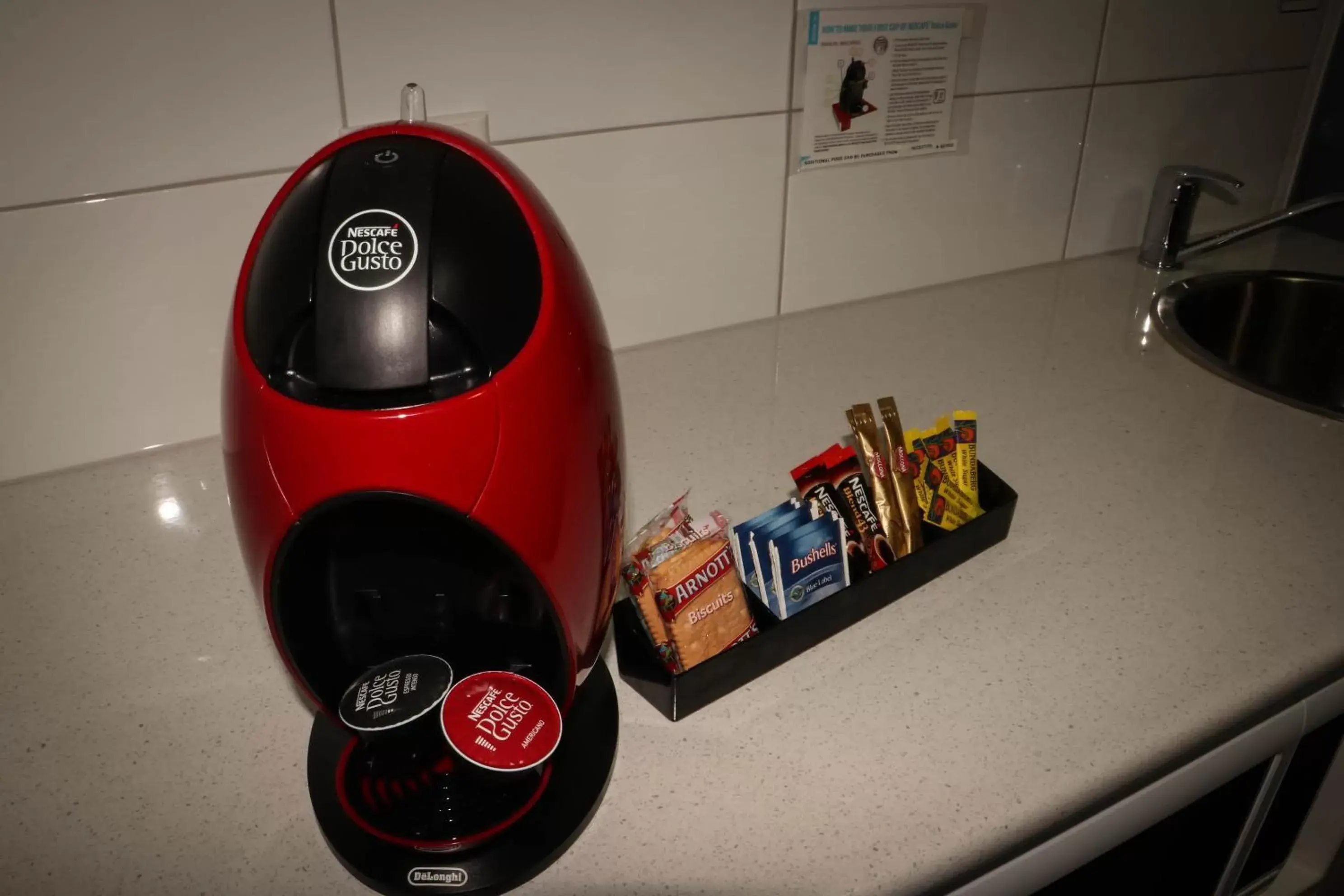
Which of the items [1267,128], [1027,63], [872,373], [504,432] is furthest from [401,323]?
[1267,128]

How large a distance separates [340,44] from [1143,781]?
804 mm

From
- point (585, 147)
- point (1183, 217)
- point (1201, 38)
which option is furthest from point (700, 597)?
point (1201, 38)

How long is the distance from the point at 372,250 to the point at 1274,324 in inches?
49.1

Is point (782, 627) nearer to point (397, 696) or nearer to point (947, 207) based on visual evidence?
point (397, 696)

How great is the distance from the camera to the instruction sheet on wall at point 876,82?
3.29ft

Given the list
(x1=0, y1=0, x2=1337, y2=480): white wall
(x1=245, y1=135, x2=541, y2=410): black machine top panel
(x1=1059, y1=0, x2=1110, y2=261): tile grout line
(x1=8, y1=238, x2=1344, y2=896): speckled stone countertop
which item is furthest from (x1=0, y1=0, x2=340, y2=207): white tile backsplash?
(x1=1059, y1=0, x2=1110, y2=261): tile grout line

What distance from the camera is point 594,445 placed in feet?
1.67

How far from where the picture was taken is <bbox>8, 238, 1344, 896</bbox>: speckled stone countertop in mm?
537

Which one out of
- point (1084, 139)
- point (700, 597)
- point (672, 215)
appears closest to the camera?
point (700, 597)

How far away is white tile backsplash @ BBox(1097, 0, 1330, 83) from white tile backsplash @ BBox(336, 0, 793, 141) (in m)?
0.48

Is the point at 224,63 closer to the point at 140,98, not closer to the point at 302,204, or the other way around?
the point at 140,98

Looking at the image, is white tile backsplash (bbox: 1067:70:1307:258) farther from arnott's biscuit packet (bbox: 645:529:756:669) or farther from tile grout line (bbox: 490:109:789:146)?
arnott's biscuit packet (bbox: 645:529:756:669)

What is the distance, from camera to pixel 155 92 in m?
0.75

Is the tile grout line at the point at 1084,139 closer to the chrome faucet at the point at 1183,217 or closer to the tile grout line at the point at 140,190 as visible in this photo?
the chrome faucet at the point at 1183,217
